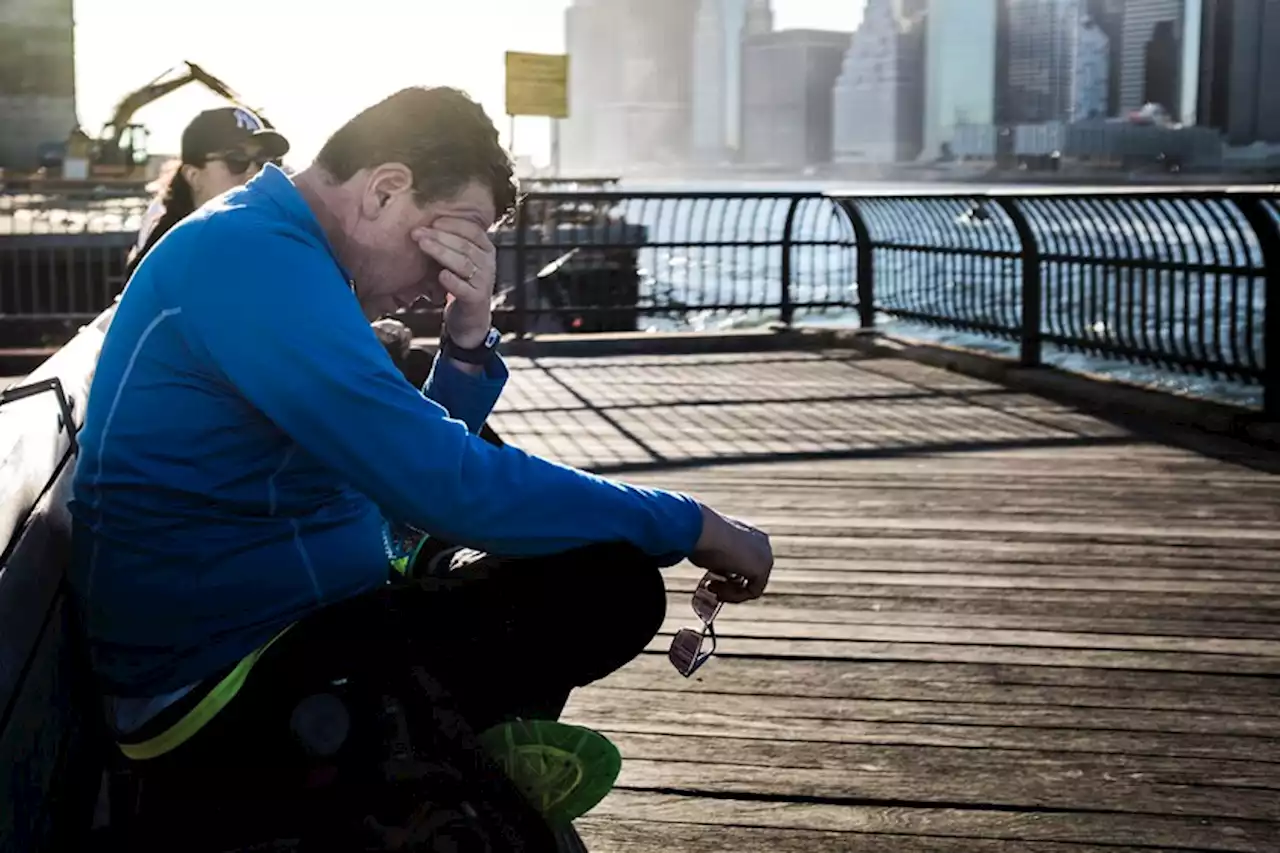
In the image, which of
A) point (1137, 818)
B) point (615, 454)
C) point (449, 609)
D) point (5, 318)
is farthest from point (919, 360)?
point (449, 609)

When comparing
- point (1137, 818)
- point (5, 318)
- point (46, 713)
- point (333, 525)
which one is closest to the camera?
point (46, 713)

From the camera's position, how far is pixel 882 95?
138 m

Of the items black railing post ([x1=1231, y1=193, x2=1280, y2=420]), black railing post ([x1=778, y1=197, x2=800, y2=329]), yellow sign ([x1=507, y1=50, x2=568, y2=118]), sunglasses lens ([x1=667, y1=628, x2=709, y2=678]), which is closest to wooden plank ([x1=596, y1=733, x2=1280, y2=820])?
sunglasses lens ([x1=667, y1=628, x2=709, y2=678])

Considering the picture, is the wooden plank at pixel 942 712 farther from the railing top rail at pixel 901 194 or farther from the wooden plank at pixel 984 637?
the railing top rail at pixel 901 194

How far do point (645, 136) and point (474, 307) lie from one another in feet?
589

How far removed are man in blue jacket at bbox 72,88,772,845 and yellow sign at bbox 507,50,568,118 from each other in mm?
13556

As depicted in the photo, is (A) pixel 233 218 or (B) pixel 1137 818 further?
(B) pixel 1137 818

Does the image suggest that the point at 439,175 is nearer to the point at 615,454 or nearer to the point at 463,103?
the point at 463,103

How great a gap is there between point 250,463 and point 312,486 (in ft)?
0.33

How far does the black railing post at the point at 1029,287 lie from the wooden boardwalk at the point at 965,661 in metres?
2.09

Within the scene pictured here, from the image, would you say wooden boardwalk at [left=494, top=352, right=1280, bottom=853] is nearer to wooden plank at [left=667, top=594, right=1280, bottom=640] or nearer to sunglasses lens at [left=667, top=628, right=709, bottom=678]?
→ wooden plank at [left=667, top=594, right=1280, bottom=640]

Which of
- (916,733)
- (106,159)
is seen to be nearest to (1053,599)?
(916,733)

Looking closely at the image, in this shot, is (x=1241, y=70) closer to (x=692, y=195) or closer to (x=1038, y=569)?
(x=692, y=195)

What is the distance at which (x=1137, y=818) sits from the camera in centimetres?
268
